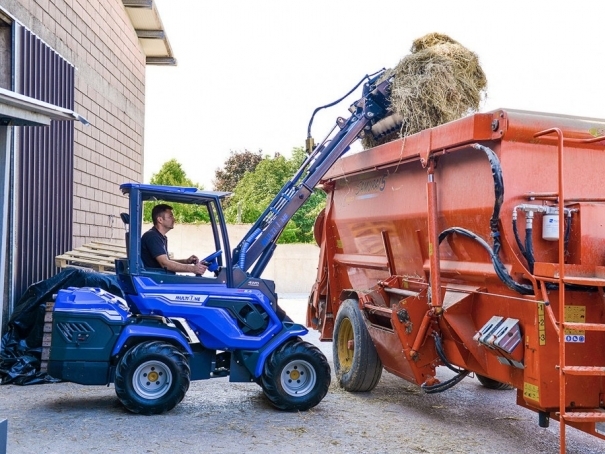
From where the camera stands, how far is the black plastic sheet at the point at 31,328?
7.86m

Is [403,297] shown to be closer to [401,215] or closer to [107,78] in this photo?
[401,215]

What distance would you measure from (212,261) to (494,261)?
2.85 metres

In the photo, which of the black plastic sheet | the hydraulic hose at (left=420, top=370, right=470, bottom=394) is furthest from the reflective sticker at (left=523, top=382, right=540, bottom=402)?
the black plastic sheet

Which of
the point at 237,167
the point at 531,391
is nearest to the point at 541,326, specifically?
the point at 531,391

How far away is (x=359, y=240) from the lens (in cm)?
823

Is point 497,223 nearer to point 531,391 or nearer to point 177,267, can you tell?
point 531,391

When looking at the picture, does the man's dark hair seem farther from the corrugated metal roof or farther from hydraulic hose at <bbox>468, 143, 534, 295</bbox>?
the corrugated metal roof

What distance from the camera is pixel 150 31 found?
1465cm

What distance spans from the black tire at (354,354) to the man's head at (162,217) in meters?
2.35

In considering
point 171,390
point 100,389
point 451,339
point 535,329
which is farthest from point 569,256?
point 100,389

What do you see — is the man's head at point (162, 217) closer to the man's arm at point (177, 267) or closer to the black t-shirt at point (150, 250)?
the black t-shirt at point (150, 250)

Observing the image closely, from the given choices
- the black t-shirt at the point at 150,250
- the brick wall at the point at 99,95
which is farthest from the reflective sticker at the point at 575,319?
the brick wall at the point at 99,95

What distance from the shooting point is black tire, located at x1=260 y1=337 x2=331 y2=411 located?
6.71 metres

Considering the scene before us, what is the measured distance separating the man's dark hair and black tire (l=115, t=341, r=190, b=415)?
124 cm
